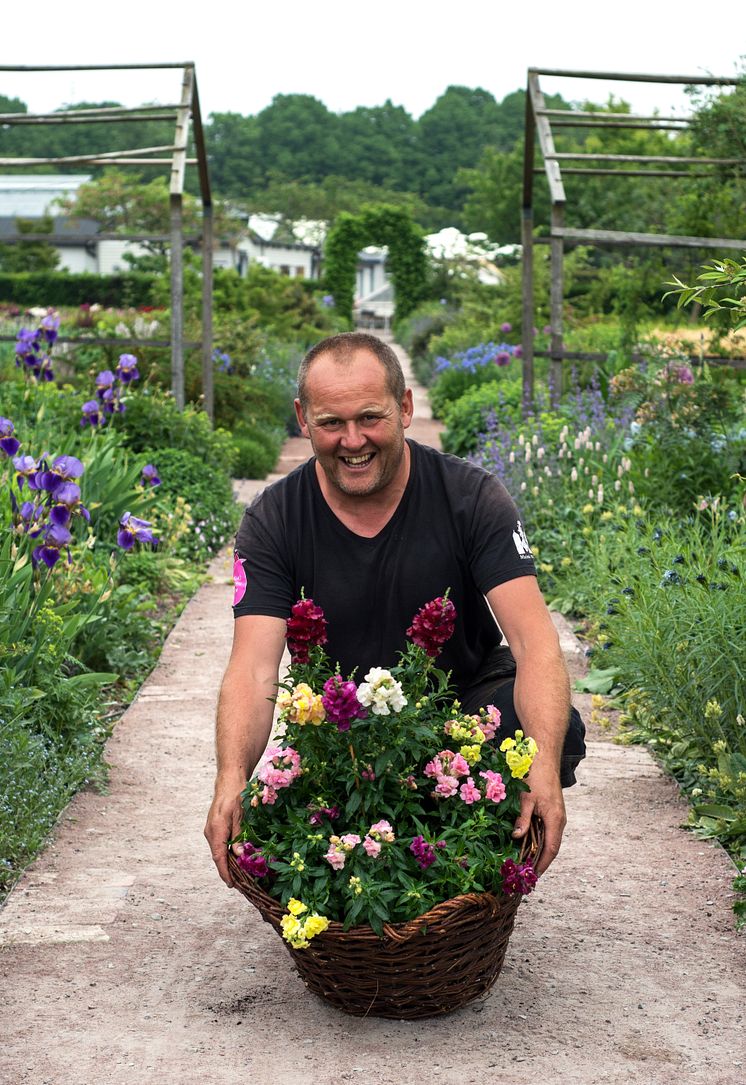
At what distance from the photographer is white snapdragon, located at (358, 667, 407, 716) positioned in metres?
2.72

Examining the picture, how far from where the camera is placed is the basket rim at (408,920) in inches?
108

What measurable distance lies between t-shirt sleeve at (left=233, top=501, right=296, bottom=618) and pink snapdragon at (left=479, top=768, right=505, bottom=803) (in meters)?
0.73

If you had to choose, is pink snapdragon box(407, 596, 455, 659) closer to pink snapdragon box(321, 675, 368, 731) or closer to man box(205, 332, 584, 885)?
pink snapdragon box(321, 675, 368, 731)

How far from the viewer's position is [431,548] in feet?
11.0

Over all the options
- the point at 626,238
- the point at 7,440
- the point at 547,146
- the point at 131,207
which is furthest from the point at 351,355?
the point at 131,207

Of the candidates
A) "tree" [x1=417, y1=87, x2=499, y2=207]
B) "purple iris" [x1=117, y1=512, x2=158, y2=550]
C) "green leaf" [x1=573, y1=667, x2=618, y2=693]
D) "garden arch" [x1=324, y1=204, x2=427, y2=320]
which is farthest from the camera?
"tree" [x1=417, y1=87, x2=499, y2=207]

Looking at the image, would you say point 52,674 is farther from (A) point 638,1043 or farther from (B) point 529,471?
(B) point 529,471

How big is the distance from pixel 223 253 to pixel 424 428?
140ft

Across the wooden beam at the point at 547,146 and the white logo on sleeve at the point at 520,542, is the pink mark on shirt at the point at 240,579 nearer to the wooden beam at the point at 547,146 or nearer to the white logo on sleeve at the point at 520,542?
the white logo on sleeve at the point at 520,542

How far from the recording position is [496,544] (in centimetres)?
329

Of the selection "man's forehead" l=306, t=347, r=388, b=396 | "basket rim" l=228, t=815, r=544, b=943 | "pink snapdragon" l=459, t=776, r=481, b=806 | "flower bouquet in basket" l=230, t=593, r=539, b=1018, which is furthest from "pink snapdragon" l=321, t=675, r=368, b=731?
"man's forehead" l=306, t=347, r=388, b=396

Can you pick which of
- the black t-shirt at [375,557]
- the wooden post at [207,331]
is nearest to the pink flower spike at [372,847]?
the black t-shirt at [375,557]

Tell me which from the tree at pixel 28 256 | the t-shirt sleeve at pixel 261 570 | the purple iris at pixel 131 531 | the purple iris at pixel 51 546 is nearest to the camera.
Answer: the t-shirt sleeve at pixel 261 570

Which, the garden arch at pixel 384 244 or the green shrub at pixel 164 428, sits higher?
the garden arch at pixel 384 244
